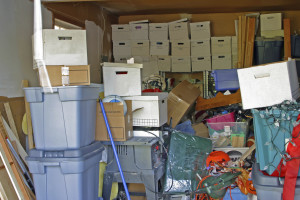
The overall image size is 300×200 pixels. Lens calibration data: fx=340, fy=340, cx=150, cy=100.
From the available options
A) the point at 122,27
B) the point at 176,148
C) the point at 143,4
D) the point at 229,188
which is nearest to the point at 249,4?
the point at 143,4

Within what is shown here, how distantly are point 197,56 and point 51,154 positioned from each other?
3801 millimetres

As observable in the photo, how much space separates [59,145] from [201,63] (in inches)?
147

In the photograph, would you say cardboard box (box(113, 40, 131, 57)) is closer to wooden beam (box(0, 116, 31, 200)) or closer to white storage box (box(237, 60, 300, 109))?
wooden beam (box(0, 116, 31, 200))

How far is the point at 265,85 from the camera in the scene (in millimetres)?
2275

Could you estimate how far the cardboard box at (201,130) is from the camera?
432 cm

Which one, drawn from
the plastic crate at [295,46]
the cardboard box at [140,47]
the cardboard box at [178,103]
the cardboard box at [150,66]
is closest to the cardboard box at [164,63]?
the cardboard box at [150,66]

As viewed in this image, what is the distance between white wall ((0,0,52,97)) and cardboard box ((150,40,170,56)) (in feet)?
9.13

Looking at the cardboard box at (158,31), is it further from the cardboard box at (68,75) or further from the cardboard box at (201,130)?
the cardboard box at (68,75)

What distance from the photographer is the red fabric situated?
1.98 metres

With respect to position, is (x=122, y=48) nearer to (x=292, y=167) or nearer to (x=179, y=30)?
(x=179, y=30)

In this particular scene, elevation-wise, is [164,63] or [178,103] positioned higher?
[164,63]

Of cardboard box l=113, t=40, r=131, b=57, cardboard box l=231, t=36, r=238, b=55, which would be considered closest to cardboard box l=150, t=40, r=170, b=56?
cardboard box l=113, t=40, r=131, b=57

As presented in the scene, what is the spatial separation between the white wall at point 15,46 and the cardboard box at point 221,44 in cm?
332

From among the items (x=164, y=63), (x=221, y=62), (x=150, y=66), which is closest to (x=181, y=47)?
(x=164, y=63)
